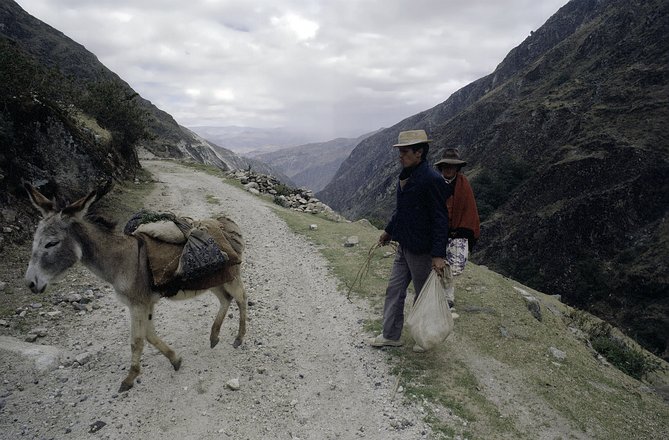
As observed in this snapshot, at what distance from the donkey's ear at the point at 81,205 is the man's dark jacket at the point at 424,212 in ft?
Answer: 12.1

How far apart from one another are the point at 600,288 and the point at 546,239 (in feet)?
26.6

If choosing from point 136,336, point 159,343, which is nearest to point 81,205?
point 136,336

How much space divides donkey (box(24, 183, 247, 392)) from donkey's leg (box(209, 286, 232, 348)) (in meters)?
0.62

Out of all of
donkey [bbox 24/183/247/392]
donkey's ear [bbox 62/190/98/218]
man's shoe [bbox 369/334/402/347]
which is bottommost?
man's shoe [bbox 369/334/402/347]

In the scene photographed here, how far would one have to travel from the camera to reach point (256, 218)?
16.0 meters

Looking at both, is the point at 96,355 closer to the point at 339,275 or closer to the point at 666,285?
the point at 339,275

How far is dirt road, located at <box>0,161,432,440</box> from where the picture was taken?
14.1 ft

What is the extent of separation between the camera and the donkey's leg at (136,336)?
471cm

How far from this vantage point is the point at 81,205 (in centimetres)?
429

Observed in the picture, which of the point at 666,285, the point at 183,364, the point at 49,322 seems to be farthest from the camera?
the point at 666,285

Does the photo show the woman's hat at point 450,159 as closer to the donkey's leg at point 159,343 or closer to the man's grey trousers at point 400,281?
the man's grey trousers at point 400,281

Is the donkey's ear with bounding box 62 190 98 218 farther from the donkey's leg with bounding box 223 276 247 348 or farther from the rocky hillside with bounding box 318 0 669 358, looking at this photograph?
the rocky hillside with bounding box 318 0 669 358

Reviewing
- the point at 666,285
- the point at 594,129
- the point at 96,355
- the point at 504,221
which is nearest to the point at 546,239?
the point at 504,221

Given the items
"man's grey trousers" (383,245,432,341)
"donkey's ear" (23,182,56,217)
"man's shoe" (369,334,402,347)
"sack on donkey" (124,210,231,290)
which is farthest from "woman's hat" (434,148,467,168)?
"donkey's ear" (23,182,56,217)
